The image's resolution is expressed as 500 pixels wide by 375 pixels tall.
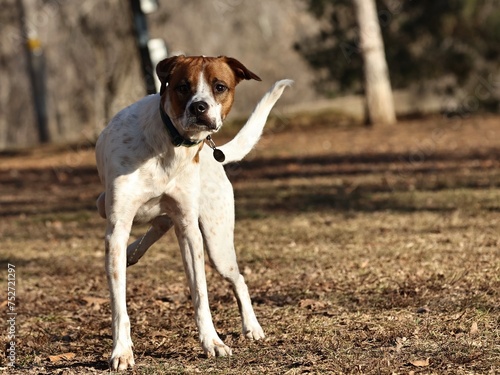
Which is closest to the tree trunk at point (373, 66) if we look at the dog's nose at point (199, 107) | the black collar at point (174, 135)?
the black collar at point (174, 135)

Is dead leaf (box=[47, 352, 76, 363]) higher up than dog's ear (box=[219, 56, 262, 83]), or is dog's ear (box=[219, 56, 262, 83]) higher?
dog's ear (box=[219, 56, 262, 83])

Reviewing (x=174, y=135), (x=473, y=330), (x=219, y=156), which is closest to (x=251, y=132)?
(x=219, y=156)

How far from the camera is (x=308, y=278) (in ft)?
22.7

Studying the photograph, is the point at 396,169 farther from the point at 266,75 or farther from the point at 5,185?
the point at 266,75

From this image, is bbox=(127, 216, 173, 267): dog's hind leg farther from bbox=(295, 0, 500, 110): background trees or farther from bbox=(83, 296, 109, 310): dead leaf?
bbox=(295, 0, 500, 110): background trees

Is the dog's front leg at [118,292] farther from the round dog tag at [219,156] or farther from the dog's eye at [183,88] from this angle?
the dog's eye at [183,88]

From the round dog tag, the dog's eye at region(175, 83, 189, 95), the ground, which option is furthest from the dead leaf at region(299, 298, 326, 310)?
the dog's eye at region(175, 83, 189, 95)

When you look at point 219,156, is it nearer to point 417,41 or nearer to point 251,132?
point 251,132

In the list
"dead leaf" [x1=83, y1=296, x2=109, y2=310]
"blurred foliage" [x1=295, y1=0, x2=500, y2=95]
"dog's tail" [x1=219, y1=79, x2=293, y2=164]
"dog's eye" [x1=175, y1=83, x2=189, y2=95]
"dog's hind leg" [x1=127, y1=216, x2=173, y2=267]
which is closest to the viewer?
"dog's eye" [x1=175, y1=83, x2=189, y2=95]

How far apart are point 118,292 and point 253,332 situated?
0.91 meters

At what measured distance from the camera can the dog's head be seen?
15.5 ft

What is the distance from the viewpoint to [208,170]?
17.8 feet

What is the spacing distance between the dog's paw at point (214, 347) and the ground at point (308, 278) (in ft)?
0.19

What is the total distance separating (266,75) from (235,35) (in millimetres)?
3146
